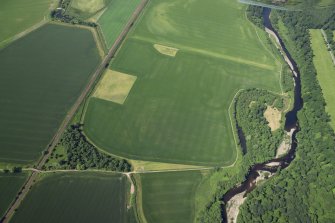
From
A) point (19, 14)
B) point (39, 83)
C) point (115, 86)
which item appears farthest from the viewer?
point (19, 14)

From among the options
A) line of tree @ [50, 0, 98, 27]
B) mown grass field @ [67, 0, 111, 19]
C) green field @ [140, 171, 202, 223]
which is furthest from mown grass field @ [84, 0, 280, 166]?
line of tree @ [50, 0, 98, 27]

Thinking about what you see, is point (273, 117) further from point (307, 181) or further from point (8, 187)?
point (8, 187)

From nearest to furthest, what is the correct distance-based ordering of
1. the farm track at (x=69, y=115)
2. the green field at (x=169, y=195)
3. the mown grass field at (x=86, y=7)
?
the farm track at (x=69, y=115), the green field at (x=169, y=195), the mown grass field at (x=86, y=7)

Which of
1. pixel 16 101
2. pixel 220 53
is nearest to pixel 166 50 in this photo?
pixel 220 53

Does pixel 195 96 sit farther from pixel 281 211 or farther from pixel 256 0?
pixel 256 0

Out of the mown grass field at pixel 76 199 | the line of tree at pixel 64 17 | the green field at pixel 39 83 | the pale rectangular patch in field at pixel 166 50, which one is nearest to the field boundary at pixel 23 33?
the green field at pixel 39 83

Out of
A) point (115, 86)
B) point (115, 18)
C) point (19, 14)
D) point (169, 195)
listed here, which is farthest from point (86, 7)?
point (169, 195)

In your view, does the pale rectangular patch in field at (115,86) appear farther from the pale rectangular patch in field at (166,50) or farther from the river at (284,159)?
the river at (284,159)
